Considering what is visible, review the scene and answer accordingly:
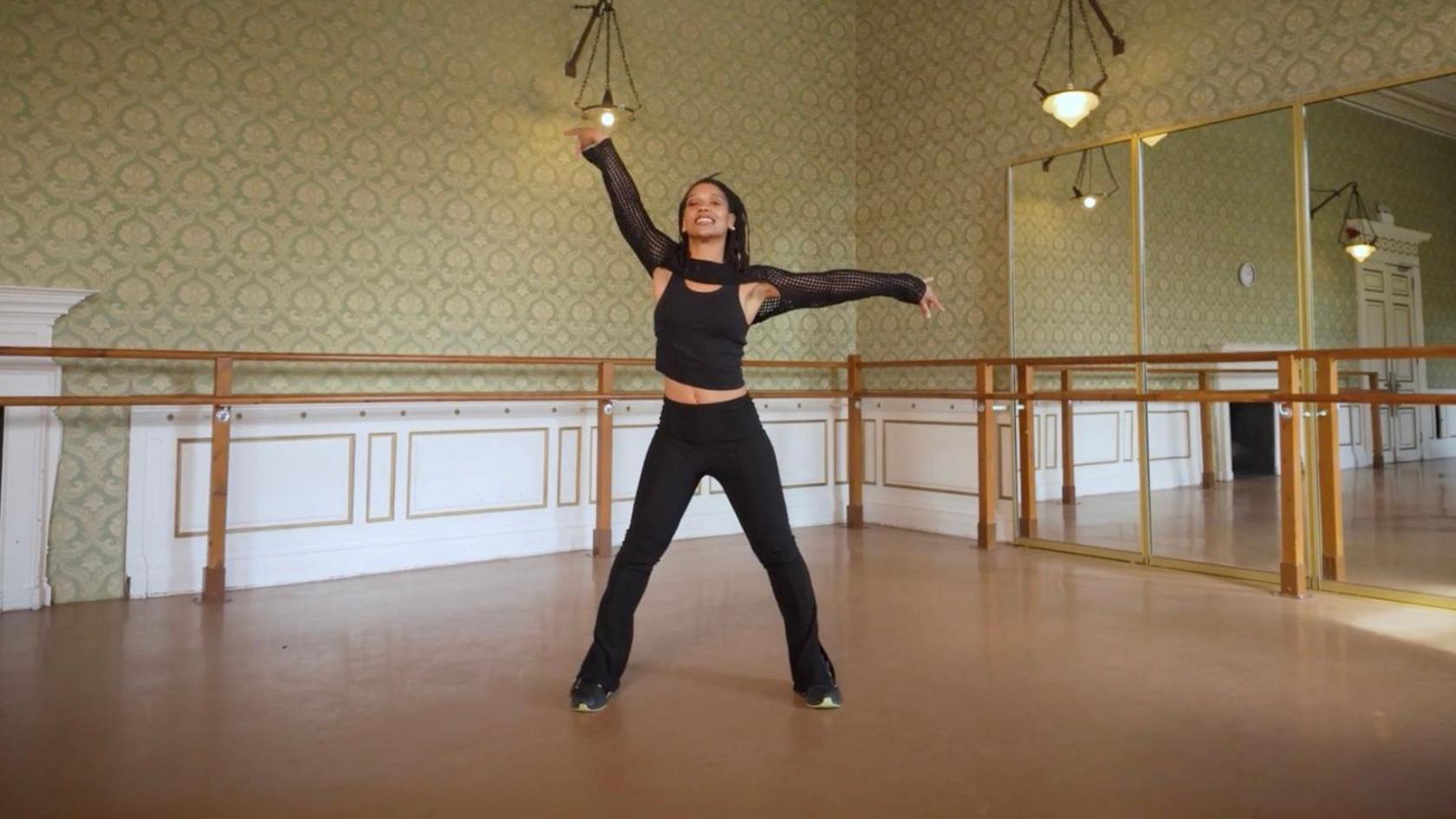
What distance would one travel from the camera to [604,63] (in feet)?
17.0

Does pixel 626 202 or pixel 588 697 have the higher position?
pixel 626 202

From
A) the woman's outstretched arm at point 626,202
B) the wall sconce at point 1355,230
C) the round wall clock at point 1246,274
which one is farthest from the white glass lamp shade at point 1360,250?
the woman's outstretched arm at point 626,202

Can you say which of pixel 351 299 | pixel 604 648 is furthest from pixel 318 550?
pixel 604 648

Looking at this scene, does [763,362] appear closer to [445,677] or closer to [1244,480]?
[1244,480]

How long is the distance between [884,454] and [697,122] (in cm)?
246

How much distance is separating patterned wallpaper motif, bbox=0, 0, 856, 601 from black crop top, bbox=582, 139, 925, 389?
238cm

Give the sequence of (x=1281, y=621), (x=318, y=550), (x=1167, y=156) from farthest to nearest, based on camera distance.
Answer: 1. (x=1167, y=156)
2. (x=318, y=550)
3. (x=1281, y=621)

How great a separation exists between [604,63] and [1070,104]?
258 cm

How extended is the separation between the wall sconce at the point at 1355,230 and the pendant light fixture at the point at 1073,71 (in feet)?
3.92

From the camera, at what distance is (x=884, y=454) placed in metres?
6.00

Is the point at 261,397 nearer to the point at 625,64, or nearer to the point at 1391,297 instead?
the point at 625,64

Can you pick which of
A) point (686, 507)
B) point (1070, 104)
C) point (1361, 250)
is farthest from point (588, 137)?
point (1361, 250)

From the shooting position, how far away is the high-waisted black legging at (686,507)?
2379 mm

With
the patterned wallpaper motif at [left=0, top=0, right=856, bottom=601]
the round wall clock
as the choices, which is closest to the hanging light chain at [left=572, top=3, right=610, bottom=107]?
the patterned wallpaper motif at [left=0, top=0, right=856, bottom=601]
